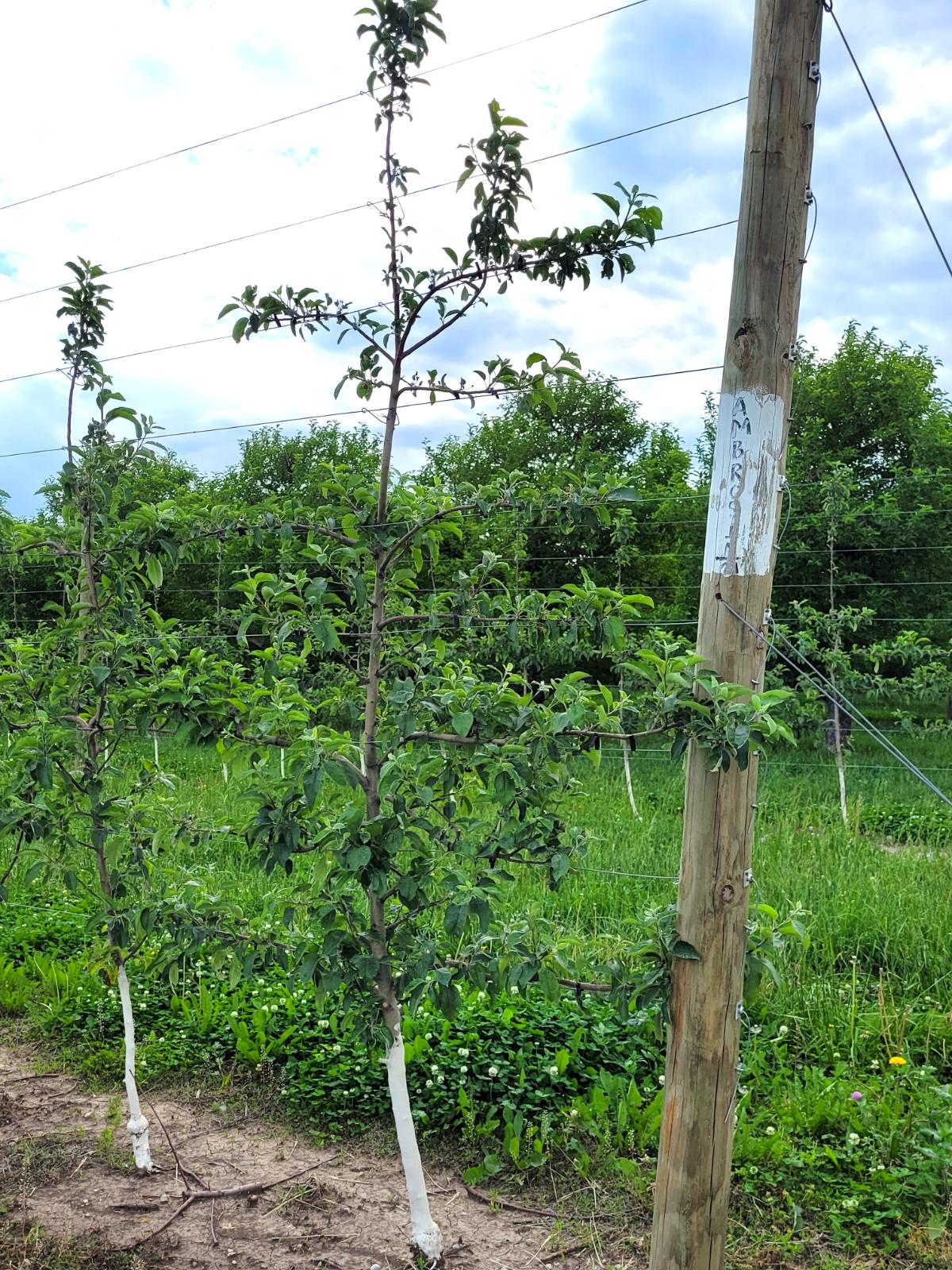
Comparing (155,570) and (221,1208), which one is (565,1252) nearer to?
(221,1208)

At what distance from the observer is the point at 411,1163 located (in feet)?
9.47

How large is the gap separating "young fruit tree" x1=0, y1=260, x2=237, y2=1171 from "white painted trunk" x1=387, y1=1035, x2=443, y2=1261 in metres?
0.75

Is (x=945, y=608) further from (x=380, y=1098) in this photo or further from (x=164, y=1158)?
(x=164, y=1158)

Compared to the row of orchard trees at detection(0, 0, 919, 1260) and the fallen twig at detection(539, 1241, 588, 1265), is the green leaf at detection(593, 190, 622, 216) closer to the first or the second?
the row of orchard trees at detection(0, 0, 919, 1260)

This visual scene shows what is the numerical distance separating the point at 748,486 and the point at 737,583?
0.84ft

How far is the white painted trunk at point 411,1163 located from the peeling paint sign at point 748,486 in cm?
175

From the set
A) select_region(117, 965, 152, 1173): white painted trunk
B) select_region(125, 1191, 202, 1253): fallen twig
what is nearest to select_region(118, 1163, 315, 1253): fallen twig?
select_region(125, 1191, 202, 1253): fallen twig

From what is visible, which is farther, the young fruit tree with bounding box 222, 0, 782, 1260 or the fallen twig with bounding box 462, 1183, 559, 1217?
the fallen twig with bounding box 462, 1183, 559, 1217

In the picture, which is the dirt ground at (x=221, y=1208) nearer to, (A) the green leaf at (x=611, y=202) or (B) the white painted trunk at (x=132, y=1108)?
(B) the white painted trunk at (x=132, y=1108)

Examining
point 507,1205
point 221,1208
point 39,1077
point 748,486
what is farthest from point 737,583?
point 39,1077

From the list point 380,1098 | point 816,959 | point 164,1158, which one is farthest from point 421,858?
point 816,959

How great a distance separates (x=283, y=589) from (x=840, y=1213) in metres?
2.65

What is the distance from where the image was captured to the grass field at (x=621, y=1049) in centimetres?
325

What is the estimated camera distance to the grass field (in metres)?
3.25
